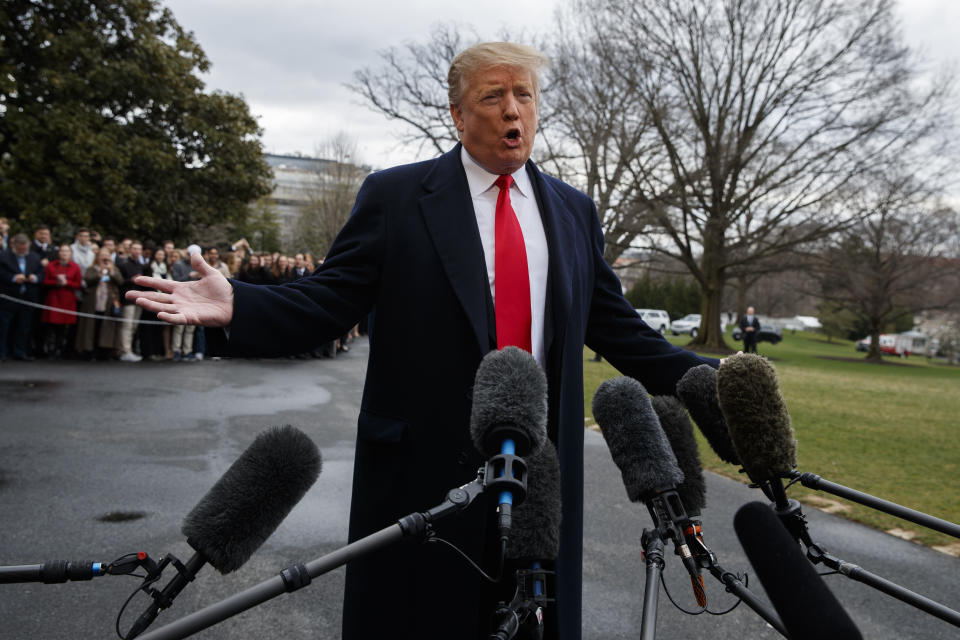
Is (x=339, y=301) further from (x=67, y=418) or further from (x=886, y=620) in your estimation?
(x=67, y=418)

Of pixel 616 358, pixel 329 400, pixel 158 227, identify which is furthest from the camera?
pixel 158 227

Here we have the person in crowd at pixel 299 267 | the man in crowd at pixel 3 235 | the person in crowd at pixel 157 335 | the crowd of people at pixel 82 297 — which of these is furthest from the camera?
the person in crowd at pixel 299 267

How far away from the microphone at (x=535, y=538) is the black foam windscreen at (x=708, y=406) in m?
0.62

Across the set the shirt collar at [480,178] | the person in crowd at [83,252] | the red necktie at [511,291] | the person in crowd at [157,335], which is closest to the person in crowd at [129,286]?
the person in crowd at [157,335]

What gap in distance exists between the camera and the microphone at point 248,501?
65.2 inches

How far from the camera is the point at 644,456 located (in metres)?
1.80

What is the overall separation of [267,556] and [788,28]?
92.9ft

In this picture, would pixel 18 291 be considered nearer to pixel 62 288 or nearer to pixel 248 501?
pixel 62 288

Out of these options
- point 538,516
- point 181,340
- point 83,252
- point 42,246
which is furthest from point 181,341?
point 538,516

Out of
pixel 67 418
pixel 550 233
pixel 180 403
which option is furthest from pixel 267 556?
pixel 180 403

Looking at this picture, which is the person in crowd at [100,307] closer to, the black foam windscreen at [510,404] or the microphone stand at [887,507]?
the black foam windscreen at [510,404]

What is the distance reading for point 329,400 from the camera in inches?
395

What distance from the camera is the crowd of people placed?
1173 centimetres

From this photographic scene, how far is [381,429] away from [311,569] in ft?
2.71
